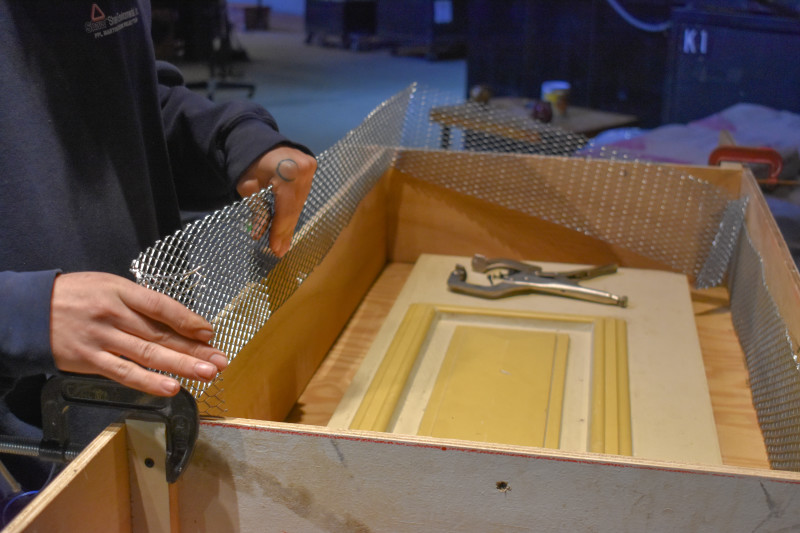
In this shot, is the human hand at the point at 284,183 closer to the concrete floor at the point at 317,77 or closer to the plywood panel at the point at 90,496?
the plywood panel at the point at 90,496

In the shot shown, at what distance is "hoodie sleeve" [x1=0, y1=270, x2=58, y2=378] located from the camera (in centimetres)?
54

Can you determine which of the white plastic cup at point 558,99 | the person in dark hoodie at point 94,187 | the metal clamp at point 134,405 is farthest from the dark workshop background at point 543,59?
the metal clamp at point 134,405

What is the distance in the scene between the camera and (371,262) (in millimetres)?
1389

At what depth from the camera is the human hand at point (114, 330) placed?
0.54 meters

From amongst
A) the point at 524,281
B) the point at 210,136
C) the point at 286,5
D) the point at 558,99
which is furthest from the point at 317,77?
the point at 210,136

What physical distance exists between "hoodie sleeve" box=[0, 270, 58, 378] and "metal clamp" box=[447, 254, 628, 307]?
2.57 feet

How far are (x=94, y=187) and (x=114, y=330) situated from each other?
1.18 ft

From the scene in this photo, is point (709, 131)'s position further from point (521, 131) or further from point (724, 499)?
point (724, 499)

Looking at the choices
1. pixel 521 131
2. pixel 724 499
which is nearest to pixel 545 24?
pixel 521 131

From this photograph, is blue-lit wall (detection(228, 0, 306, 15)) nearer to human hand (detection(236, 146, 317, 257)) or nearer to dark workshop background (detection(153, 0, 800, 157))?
dark workshop background (detection(153, 0, 800, 157))

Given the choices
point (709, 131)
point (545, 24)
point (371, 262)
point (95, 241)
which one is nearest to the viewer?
point (95, 241)

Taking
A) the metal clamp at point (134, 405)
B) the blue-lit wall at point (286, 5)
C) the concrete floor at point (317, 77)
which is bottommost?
the concrete floor at point (317, 77)

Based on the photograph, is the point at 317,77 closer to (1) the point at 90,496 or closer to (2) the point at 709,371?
(2) the point at 709,371

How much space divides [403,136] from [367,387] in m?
0.74
